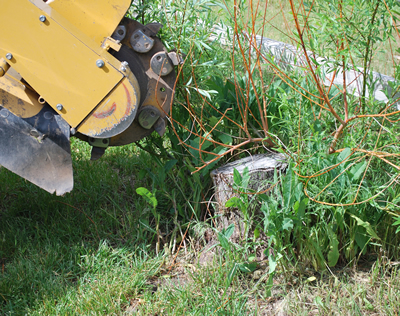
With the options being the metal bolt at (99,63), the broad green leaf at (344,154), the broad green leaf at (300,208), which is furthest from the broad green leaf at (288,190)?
the metal bolt at (99,63)

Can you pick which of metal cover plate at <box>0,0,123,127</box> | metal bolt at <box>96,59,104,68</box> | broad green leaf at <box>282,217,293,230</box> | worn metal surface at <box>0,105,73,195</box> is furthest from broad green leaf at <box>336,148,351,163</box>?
worn metal surface at <box>0,105,73,195</box>

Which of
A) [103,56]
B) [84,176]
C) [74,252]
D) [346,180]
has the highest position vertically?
[346,180]

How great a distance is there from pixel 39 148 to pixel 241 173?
3.86ft

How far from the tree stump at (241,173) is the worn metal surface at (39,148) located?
902 mm

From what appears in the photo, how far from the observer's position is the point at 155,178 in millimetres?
2646

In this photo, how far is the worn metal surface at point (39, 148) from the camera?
2184 millimetres

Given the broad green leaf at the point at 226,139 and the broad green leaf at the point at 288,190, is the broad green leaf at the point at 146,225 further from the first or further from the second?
the broad green leaf at the point at 288,190

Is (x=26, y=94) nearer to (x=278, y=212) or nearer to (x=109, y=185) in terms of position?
(x=109, y=185)

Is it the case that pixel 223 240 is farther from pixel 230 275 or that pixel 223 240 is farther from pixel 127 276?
pixel 127 276

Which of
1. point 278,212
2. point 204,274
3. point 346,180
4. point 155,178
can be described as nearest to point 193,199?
point 155,178

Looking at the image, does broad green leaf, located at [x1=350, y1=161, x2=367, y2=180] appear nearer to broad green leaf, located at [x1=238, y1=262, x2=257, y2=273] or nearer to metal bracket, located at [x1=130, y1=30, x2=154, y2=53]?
broad green leaf, located at [x1=238, y1=262, x2=257, y2=273]

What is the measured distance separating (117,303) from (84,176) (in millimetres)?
1279

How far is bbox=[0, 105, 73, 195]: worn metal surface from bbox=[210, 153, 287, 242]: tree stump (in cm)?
90

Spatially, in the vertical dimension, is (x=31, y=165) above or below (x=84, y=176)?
above
